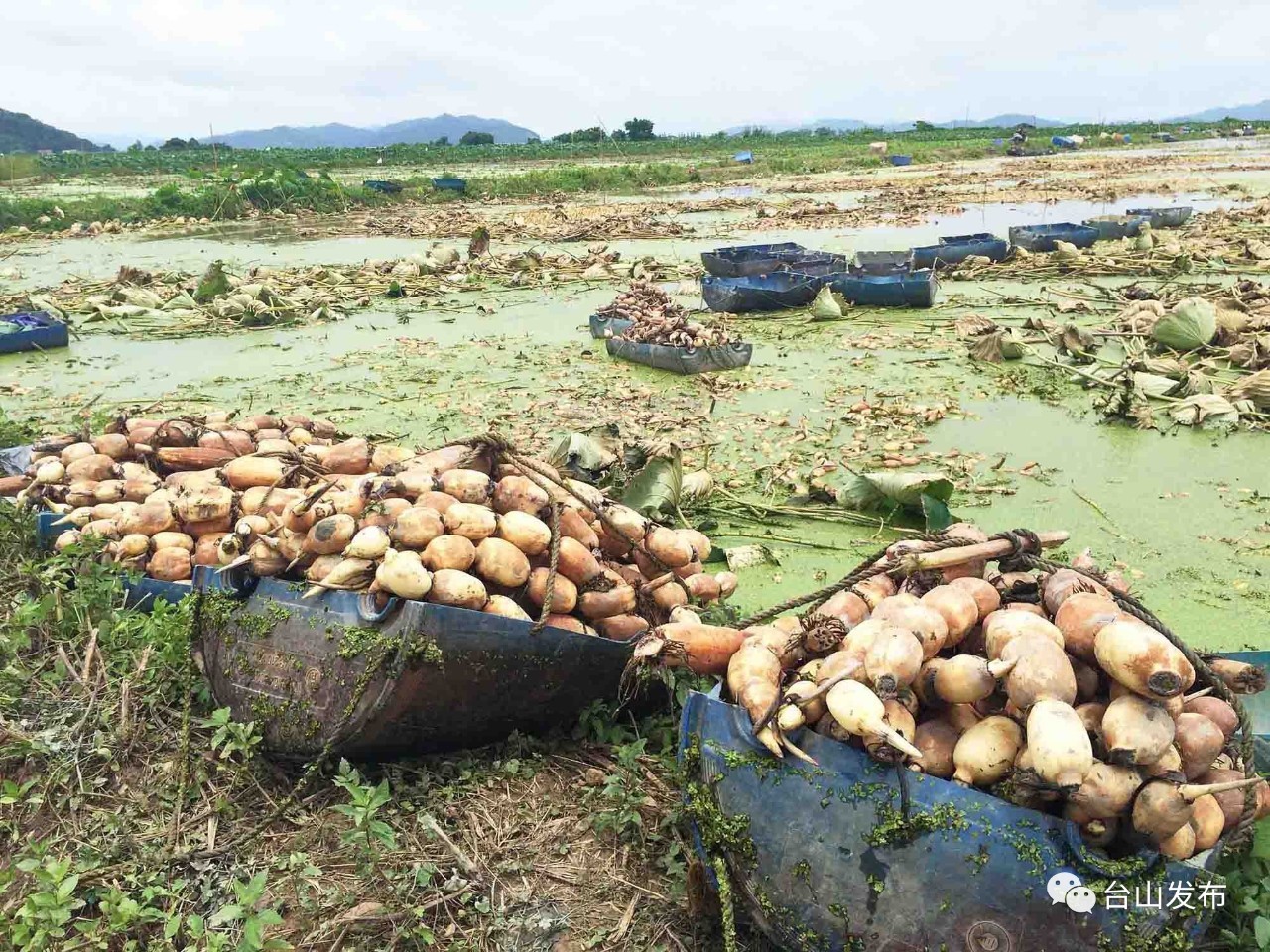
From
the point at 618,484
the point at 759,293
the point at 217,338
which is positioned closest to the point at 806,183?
the point at 759,293

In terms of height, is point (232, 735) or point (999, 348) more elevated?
point (999, 348)

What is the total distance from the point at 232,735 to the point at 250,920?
812 millimetres

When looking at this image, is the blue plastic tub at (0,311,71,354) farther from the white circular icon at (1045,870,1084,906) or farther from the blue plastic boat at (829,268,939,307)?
the white circular icon at (1045,870,1084,906)

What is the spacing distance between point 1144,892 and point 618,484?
2.99m

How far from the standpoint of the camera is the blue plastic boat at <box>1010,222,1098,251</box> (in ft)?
40.0

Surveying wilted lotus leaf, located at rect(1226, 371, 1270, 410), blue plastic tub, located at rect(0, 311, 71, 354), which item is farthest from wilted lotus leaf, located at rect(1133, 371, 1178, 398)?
blue plastic tub, located at rect(0, 311, 71, 354)

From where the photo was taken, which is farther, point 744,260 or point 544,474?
point 744,260

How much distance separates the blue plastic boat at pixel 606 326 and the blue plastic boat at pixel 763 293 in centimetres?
177

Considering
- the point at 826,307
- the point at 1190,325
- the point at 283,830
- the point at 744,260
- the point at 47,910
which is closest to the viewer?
the point at 47,910

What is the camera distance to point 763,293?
32.0 feet

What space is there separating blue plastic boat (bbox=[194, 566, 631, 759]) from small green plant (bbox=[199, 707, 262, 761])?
5cm

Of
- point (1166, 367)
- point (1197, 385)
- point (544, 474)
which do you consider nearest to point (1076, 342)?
point (1166, 367)

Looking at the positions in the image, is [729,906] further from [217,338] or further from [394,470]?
[217,338]

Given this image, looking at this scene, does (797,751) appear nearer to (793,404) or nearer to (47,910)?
(47,910)
